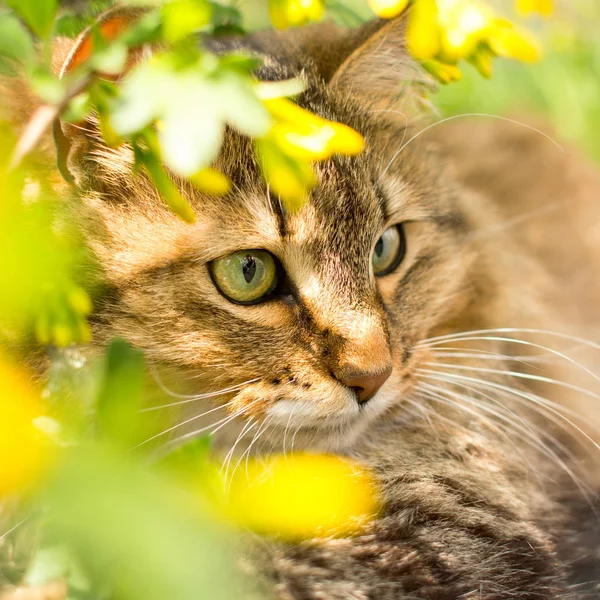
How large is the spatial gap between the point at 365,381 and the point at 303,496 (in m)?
0.29

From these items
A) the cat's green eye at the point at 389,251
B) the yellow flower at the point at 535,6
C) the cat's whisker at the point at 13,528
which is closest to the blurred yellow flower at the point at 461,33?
the yellow flower at the point at 535,6

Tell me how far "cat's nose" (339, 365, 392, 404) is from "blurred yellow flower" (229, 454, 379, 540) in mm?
124

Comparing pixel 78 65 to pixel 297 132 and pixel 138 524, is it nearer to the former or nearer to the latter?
pixel 297 132

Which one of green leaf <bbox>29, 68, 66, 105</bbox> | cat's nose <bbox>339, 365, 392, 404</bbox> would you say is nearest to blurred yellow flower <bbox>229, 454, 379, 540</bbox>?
cat's nose <bbox>339, 365, 392, 404</bbox>

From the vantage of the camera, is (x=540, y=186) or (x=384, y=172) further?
(x=540, y=186)

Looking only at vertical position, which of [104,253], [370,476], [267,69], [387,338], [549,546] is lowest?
[549,546]

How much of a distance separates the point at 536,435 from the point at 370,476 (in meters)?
0.44

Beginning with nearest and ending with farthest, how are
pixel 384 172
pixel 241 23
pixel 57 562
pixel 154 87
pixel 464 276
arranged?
pixel 154 87
pixel 57 562
pixel 241 23
pixel 384 172
pixel 464 276

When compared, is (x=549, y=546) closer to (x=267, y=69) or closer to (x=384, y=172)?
(x=384, y=172)

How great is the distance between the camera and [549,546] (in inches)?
Answer: 50.5

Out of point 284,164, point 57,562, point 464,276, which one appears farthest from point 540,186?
point 57,562

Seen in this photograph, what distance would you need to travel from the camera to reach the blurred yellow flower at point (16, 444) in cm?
56

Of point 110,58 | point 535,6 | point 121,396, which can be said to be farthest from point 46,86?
point 535,6

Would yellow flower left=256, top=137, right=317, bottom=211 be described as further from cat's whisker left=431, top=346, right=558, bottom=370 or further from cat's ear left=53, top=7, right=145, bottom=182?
cat's whisker left=431, top=346, right=558, bottom=370
